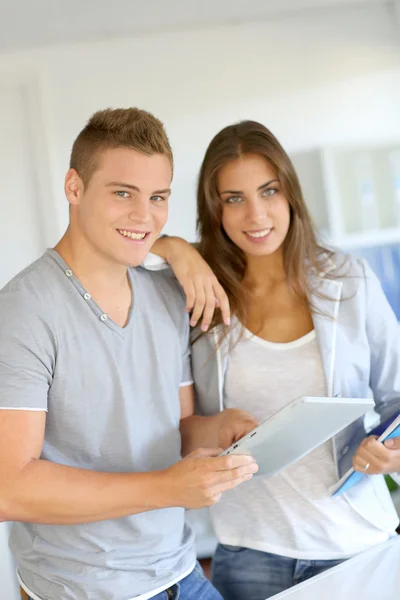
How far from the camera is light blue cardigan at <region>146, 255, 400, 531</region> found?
1.59m

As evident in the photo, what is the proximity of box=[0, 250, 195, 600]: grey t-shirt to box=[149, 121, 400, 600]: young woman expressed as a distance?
21 centimetres

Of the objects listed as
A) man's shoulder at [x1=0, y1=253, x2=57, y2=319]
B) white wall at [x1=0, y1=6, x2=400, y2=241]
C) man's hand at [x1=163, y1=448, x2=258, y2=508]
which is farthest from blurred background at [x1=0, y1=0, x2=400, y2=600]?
Result: man's hand at [x1=163, y1=448, x2=258, y2=508]

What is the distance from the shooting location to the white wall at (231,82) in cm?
314

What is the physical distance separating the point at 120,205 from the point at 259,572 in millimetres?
850

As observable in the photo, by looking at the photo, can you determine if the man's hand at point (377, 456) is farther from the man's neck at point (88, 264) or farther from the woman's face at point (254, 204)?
the man's neck at point (88, 264)

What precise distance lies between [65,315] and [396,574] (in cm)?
78

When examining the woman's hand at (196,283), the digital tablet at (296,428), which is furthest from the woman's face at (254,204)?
the digital tablet at (296,428)

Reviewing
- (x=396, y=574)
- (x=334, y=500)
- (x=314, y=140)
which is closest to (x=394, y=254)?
(x=314, y=140)

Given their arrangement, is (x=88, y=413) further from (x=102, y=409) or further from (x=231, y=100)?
(x=231, y=100)

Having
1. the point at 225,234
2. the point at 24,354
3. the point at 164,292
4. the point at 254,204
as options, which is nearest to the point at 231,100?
the point at 225,234

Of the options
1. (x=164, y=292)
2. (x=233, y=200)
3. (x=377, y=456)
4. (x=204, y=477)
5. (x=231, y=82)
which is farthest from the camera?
(x=231, y=82)

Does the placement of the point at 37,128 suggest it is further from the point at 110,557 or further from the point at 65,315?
the point at 110,557

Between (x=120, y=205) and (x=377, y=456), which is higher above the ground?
(x=120, y=205)

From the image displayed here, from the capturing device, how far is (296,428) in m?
1.28
